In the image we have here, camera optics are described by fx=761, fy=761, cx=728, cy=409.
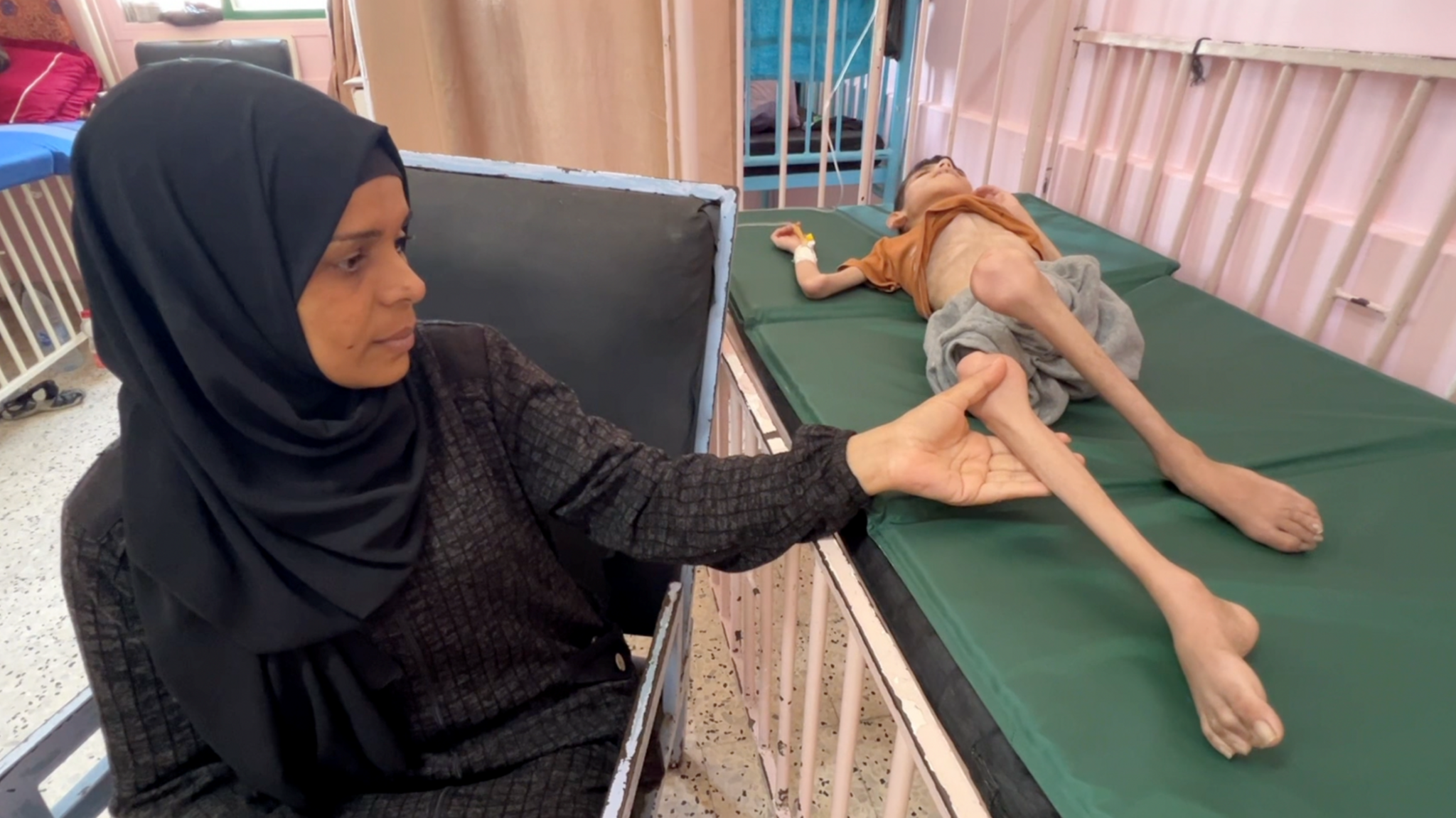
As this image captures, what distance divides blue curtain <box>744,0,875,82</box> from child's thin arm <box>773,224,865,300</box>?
37.8 inches

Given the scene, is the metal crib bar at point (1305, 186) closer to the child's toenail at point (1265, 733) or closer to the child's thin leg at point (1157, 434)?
the child's thin leg at point (1157, 434)

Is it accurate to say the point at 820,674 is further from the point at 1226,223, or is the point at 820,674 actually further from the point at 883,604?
the point at 1226,223

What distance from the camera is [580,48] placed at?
1.70 m

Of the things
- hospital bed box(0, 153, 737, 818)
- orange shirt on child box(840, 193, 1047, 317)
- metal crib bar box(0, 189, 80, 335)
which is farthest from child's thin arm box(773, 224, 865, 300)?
metal crib bar box(0, 189, 80, 335)

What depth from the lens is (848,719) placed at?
0.76 meters

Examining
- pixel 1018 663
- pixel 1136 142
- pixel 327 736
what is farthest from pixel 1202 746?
pixel 1136 142

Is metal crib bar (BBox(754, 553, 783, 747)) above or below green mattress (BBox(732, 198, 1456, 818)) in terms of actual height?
below

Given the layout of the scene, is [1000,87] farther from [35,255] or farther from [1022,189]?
[35,255]

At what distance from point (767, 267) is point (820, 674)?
87 centimetres

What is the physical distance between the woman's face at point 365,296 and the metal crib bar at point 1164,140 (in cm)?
150

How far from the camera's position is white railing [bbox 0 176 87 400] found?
235cm

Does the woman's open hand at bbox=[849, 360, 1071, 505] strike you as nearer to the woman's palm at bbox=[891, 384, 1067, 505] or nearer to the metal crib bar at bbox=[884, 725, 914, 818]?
the woman's palm at bbox=[891, 384, 1067, 505]

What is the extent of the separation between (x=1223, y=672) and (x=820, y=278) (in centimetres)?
92

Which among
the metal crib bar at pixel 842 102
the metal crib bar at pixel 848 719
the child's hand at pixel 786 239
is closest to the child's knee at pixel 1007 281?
the metal crib bar at pixel 848 719
